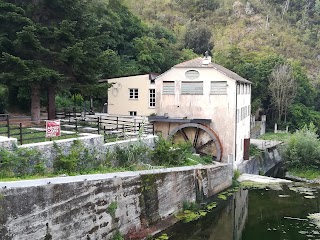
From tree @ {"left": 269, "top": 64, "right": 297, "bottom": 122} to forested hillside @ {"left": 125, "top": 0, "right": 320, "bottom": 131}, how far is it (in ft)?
0.86

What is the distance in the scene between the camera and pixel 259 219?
20.5 metres

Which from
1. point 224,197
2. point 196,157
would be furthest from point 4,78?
point 224,197

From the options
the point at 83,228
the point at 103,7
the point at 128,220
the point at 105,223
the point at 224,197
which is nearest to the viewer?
the point at 83,228

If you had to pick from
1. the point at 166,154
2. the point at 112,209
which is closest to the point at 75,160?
the point at 112,209

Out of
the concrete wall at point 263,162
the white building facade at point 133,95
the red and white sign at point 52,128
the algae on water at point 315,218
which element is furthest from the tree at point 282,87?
the red and white sign at point 52,128

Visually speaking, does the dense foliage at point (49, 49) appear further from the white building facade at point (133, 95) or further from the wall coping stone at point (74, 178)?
the wall coping stone at point (74, 178)

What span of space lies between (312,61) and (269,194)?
2351 inches

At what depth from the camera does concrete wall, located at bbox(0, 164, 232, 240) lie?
426 inches

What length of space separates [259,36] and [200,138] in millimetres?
58893

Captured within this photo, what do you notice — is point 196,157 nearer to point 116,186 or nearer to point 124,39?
point 116,186

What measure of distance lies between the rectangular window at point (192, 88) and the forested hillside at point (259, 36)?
2249 centimetres

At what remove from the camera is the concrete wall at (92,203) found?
426 inches

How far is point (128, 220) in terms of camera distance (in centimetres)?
1531

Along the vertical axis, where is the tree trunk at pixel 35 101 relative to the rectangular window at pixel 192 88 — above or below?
below
